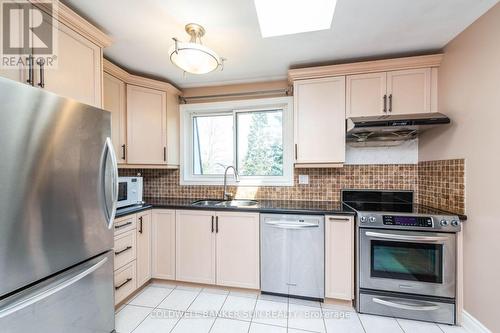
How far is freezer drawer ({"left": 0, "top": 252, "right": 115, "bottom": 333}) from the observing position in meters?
1.02

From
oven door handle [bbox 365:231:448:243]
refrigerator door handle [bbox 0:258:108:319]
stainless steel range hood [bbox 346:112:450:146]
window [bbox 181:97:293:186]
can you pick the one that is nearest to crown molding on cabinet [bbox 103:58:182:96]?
window [bbox 181:97:293:186]

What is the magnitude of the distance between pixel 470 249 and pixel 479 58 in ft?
4.67

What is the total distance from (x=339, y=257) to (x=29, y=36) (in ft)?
8.85

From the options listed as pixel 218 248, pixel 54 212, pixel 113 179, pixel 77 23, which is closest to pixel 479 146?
pixel 218 248

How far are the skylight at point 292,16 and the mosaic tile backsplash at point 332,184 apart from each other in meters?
1.46

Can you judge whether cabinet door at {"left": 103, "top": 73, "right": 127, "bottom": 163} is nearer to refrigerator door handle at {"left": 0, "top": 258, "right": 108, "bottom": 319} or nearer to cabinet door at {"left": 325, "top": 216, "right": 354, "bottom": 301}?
refrigerator door handle at {"left": 0, "top": 258, "right": 108, "bottom": 319}

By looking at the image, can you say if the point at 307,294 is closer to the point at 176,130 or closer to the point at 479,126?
the point at 479,126

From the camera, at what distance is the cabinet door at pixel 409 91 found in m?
2.09

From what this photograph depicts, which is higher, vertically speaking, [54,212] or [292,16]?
[292,16]

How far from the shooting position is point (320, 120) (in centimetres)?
229

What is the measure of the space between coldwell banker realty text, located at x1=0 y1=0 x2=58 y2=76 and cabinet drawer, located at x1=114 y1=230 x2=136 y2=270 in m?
1.34

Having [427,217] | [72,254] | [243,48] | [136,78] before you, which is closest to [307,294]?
A: [427,217]

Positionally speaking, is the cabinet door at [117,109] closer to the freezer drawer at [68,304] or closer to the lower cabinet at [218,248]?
the lower cabinet at [218,248]

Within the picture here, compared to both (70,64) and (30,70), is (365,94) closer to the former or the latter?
(70,64)
